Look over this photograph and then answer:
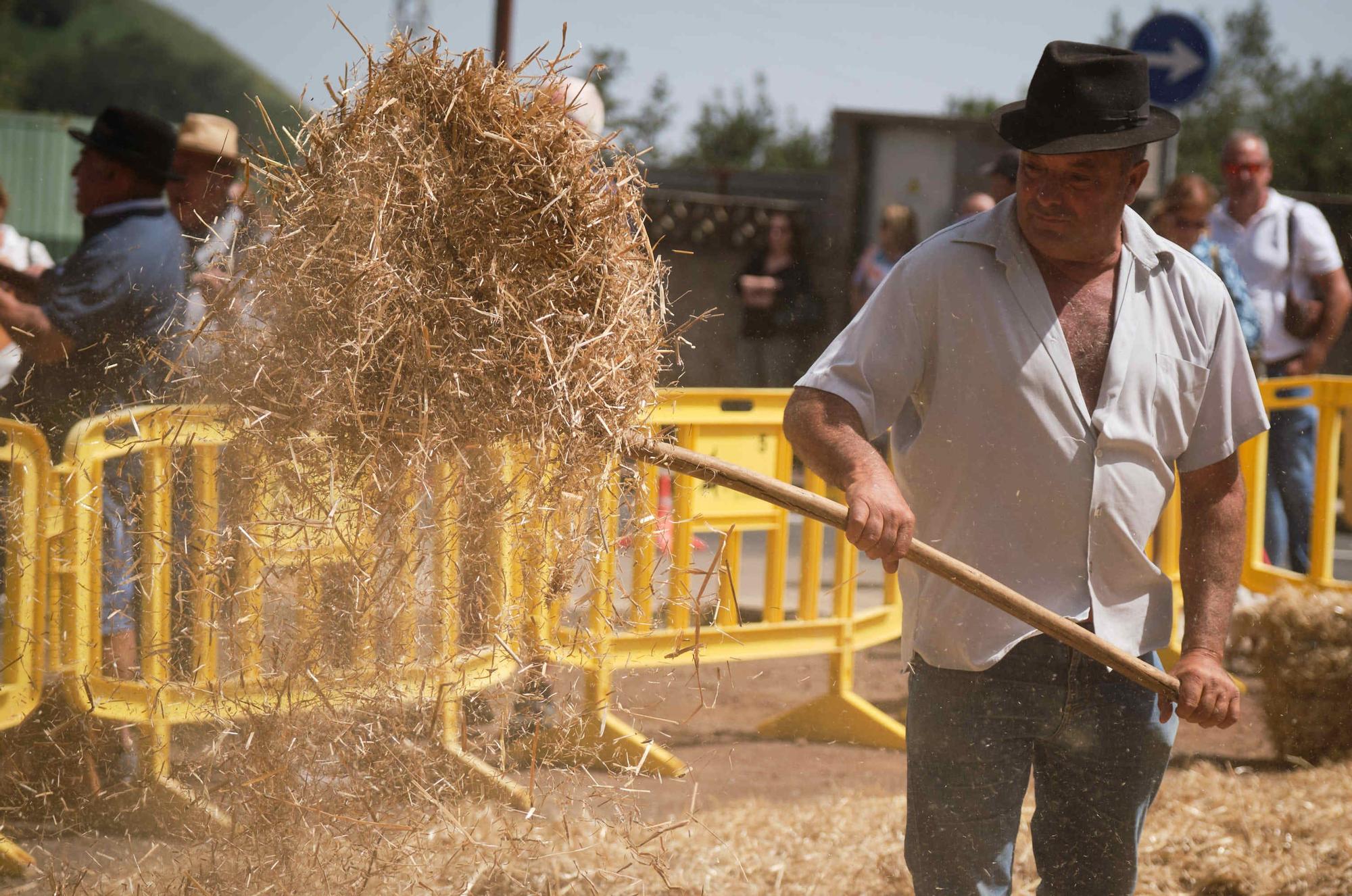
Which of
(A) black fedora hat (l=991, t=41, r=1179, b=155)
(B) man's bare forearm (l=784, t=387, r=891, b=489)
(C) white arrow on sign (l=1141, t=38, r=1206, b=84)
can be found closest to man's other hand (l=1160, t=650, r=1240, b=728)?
(B) man's bare forearm (l=784, t=387, r=891, b=489)

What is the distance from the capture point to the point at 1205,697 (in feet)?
8.77

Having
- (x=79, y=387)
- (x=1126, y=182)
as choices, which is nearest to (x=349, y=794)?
(x=79, y=387)

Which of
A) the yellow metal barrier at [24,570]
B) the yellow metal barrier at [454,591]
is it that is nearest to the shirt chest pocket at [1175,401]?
the yellow metal barrier at [454,591]

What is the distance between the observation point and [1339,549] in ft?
33.5

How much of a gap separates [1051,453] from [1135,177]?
2.14 feet

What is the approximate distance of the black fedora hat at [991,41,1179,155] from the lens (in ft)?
8.84

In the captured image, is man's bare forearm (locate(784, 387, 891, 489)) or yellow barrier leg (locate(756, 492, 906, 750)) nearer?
man's bare forearm (locate(784, 387, 891, 489))

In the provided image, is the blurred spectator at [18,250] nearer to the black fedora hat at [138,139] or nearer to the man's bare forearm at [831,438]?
the black fedora hat at [138,139]

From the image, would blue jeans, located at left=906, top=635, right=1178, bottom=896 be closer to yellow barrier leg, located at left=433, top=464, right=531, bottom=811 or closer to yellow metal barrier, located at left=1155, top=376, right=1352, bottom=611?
yellow barrier leg, located at left=433, top=464, right=531, bottom=811

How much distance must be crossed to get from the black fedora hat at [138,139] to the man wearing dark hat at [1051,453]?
98.0 inches

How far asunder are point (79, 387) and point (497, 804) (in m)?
1.83

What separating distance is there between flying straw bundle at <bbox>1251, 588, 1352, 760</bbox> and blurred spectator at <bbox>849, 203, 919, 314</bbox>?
2.25m

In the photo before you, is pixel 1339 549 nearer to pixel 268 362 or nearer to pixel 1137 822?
pixel 1137 822

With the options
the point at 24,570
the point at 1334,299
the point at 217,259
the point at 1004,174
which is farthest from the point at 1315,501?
the point at 24,570
